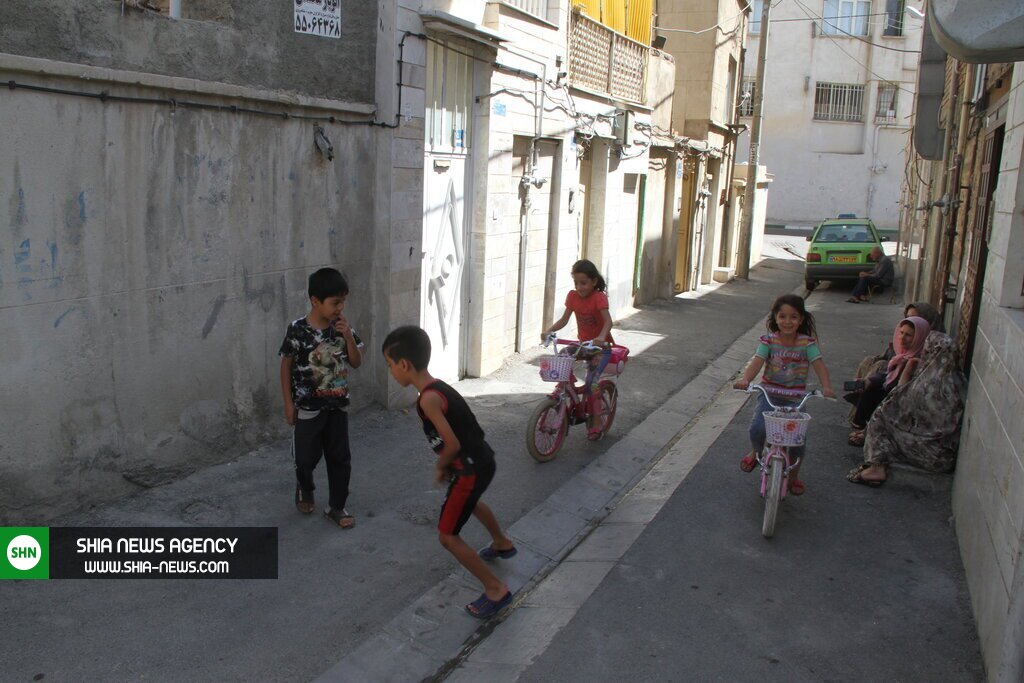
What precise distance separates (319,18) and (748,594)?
17.5 ft

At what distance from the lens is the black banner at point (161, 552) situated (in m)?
4.84

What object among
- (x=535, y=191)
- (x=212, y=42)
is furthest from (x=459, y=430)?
(x=535, y=191)

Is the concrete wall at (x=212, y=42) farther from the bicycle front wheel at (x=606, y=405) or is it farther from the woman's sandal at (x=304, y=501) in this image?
the bicycle front wheel at (x=606, y=405)

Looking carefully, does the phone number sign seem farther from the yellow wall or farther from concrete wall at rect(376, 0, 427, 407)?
the yellow wall

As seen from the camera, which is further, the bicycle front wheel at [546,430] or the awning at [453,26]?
the awning at [453,26]

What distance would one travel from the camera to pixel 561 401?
7395mm

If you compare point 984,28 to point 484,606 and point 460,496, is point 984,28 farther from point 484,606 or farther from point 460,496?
point 484,606

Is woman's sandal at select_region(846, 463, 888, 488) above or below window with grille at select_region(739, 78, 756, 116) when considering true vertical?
below

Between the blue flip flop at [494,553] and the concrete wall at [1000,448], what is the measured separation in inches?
98.1

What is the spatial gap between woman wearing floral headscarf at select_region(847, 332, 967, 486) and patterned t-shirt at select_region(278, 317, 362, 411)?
3.92 metres

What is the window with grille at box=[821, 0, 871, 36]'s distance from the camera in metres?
39.3

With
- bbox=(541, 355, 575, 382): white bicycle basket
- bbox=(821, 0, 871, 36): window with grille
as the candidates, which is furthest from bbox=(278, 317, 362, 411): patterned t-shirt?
bbox=(821, 0, 871, 36): window with grille

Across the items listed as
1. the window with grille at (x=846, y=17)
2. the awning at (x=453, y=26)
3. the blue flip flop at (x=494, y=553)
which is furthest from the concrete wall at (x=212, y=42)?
the window with grille at (x=846, y=17)

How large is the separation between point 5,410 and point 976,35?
519 cm
